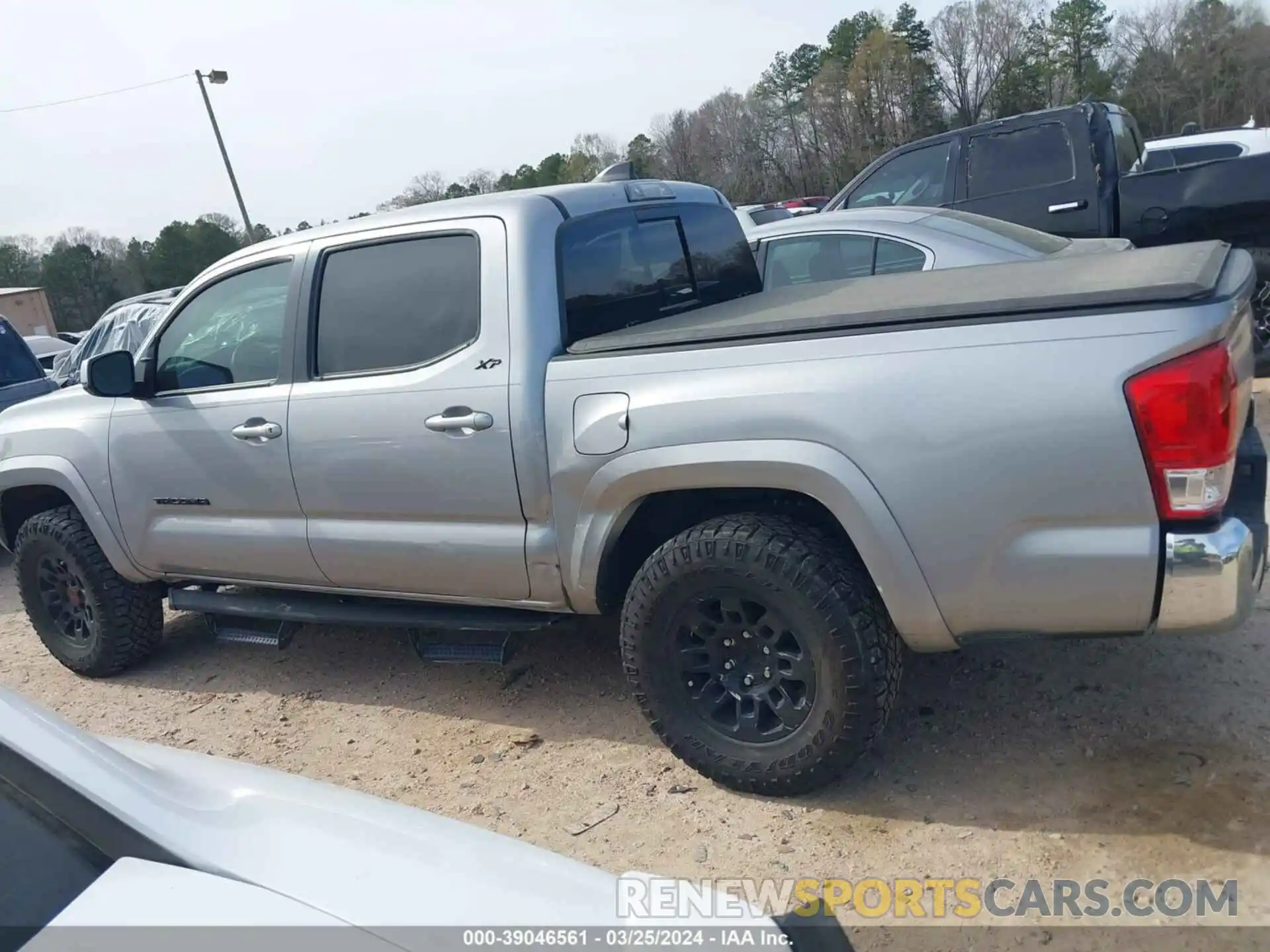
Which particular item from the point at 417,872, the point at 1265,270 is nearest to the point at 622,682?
the point at 417,872

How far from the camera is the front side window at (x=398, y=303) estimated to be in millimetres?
3701

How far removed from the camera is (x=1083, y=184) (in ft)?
24.9

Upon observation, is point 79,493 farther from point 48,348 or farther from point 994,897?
point 48,348

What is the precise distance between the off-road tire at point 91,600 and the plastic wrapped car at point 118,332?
242 inches

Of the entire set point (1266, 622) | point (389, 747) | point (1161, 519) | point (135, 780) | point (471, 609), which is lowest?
point (1266, 622)

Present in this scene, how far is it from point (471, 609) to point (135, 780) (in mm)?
2128

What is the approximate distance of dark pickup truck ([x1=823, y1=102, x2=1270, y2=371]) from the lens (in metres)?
6.95

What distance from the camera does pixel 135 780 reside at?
1840mm

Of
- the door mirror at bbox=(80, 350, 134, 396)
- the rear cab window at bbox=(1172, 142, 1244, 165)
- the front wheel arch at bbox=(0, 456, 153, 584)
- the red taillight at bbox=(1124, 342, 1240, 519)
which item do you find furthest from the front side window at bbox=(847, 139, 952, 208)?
the red taillight at bbox=(1124, 342, 1240, 519)

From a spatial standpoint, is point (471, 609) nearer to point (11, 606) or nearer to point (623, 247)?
point (623, 247)

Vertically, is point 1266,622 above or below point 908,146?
below

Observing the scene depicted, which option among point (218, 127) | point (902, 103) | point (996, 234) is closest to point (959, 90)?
point (902, 103)

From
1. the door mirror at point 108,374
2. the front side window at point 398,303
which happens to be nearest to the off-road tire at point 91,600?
the door mirror at point 108,374

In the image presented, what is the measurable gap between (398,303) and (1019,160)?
5833mm
